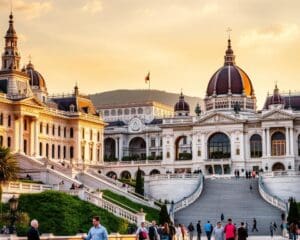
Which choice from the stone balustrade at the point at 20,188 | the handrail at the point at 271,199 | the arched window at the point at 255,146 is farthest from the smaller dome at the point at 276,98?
the stone balustrade at the point at 20,188

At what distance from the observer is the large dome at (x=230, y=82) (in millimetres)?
136375

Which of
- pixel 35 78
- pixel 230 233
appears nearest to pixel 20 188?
pixel 230 233

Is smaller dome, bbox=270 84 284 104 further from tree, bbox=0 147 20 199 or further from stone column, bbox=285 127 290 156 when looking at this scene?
tree, bbox=0 147 20 199

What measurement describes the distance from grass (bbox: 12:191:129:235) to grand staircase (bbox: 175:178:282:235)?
Result: 10.6 metres

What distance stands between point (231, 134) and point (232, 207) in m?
42.7

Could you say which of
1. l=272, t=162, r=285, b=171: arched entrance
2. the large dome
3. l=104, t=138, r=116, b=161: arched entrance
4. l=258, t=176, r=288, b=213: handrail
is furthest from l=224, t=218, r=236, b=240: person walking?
l=104, t=138, r=116, b=161: arched entrance

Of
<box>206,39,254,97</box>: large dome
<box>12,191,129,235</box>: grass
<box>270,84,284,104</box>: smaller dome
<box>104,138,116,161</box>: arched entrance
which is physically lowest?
<box>12,191,129,235</box>: grass

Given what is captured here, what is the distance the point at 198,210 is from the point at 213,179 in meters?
16.9

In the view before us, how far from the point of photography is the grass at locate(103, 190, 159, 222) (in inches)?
3022

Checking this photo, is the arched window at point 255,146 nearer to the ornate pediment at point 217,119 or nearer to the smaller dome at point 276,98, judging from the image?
the ornate pediment at point 217,119

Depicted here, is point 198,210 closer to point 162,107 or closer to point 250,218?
point 250,218

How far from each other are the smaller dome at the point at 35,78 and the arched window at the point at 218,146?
31.7 m

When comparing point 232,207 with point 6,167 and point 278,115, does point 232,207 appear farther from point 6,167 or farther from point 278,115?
point 278,115

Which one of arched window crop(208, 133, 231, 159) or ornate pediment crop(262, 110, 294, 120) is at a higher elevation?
ornate pediment crop(262, 110, 294, 120)
